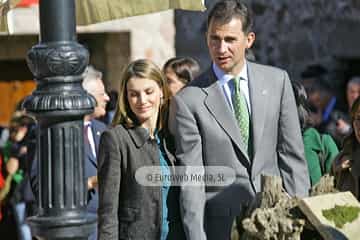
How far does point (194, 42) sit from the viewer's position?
12719 millimetres

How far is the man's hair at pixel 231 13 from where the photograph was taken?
6191 millimetres

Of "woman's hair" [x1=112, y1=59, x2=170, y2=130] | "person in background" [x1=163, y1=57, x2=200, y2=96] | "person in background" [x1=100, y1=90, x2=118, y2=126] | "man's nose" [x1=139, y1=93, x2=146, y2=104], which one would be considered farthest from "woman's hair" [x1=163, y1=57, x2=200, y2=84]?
"man's nose" [x1=139, y1=93, x2=146, y2=104]

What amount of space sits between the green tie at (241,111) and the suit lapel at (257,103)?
4 centimetres

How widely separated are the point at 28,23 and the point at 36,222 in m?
7.71

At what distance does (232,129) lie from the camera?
20.2 ft

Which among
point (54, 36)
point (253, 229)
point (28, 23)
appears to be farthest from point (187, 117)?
point (28, 23)

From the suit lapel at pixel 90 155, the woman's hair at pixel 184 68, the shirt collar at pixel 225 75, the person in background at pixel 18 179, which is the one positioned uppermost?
the shirt collar at pixel 225 75

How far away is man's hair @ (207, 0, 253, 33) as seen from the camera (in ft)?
20.3

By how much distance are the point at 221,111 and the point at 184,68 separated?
201cm

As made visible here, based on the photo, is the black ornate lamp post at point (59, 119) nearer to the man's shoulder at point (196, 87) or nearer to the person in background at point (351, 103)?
the man's shoulder at point (196, 87)

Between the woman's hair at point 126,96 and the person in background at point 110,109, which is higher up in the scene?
the woman's hair at point 126,96

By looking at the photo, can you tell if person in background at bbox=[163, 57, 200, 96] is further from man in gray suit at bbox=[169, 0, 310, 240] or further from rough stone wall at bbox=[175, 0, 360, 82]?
rough stone wall at bbox=[175, 0, 360, 82]

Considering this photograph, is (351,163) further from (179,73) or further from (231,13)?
(179,73)

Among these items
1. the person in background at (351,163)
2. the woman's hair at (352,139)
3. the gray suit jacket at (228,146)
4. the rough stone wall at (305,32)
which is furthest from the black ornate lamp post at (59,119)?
the rough stone wall at (305,32)
